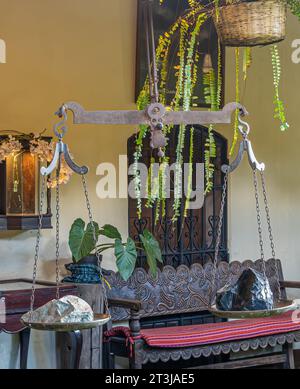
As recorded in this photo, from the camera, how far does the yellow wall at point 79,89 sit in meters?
5.68

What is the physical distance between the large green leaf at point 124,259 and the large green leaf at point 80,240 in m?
0.18

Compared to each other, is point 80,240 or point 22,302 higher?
point 80,240

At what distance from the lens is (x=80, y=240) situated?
17.9 ft

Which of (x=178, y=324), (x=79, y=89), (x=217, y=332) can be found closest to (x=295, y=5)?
(x=79, y=89)

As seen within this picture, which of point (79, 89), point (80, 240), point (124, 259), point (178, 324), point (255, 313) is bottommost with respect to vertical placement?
point (178, 324)

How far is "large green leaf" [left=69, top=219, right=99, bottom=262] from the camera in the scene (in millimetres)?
5395

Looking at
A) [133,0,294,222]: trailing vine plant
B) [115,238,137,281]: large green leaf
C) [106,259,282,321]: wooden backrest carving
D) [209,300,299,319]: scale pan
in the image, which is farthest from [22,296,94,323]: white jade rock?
[106,259,282,321]: wooden backrest carving

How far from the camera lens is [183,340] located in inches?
211

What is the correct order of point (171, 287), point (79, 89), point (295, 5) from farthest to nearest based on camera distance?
1. point (171, 287)
2. point (79, 89)
3. point (295, 5)

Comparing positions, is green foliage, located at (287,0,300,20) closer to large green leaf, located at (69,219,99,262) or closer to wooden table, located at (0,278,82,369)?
large green leaf, located at (69,219,99,262)

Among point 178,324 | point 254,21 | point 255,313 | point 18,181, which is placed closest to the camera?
point 255,313

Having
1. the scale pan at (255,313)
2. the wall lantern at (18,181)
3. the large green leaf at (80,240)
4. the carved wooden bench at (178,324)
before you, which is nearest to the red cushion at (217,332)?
the carved wooden bench at (178,324)

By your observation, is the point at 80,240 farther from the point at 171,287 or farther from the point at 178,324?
the point at 178,324

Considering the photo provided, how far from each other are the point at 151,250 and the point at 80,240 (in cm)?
54
